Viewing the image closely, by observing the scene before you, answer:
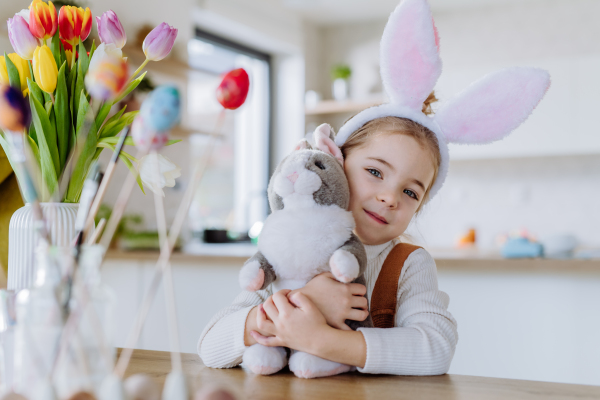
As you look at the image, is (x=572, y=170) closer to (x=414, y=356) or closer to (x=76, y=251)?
(x=414, y=356)

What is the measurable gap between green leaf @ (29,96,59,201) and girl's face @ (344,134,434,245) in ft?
1.42

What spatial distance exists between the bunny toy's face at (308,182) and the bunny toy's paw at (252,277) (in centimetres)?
9

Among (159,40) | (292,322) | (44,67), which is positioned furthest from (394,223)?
(44,67)

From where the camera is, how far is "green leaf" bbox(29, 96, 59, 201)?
73 cm

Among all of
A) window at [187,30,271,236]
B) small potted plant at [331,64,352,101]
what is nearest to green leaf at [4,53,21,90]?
window at [187,30,271,236]

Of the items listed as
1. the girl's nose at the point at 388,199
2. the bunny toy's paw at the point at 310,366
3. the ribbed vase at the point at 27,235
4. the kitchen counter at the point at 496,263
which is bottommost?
the kitchen counter at the point at 496,263

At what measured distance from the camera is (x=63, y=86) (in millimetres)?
771

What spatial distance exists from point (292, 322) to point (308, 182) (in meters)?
0.18

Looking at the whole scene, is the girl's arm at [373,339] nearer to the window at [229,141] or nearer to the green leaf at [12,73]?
the green leaf at [12,73]

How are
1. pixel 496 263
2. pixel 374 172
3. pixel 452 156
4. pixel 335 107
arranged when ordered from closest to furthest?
1. pixel 374 172
2. pixel 496 263
3. pixel 452 156
4. pixel 335 107

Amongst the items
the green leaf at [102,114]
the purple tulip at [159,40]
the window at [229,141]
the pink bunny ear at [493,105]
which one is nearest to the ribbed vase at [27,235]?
the green leaf at [102,114]

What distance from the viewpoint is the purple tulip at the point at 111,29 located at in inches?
28.3

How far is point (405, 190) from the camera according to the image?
0.89 meters

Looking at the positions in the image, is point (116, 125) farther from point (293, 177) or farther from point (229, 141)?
point (229, 141)
